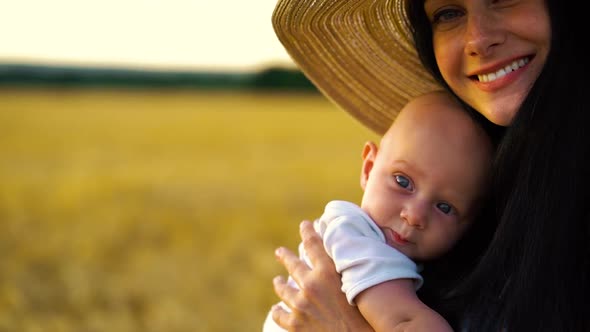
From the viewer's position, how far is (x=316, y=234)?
8.13 feet

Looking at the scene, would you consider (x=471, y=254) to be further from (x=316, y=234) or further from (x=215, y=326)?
(x=215, y=326)

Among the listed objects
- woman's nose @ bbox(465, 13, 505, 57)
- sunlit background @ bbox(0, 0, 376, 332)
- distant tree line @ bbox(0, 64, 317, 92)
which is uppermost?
woman's nose @ bbox(465, 13, 505, 57)

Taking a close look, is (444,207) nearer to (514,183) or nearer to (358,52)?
(514,183)

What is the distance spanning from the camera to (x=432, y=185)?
2.34 m

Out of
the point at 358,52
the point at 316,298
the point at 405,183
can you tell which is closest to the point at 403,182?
the point at 405,183

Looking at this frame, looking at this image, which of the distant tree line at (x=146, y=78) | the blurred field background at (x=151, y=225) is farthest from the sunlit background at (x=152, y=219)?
the distant tree line at (x=146, y=78)

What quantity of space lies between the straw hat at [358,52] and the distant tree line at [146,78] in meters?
65.8

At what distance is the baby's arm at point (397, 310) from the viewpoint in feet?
6.78

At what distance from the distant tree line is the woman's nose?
219ft

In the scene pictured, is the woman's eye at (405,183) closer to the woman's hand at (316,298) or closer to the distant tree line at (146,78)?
the woman's hand at (316,298)

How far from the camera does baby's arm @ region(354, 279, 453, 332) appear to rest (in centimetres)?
207

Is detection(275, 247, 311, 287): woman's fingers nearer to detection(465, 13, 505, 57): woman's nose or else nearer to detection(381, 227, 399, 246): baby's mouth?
detection(381, 227, 399, 246): baby's mouth

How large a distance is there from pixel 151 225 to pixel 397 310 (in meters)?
8.38

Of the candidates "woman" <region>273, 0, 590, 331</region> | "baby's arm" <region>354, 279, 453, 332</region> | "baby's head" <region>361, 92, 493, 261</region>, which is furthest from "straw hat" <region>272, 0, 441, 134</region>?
"baby's arm" <region>354, 279, 453, 332</region>
